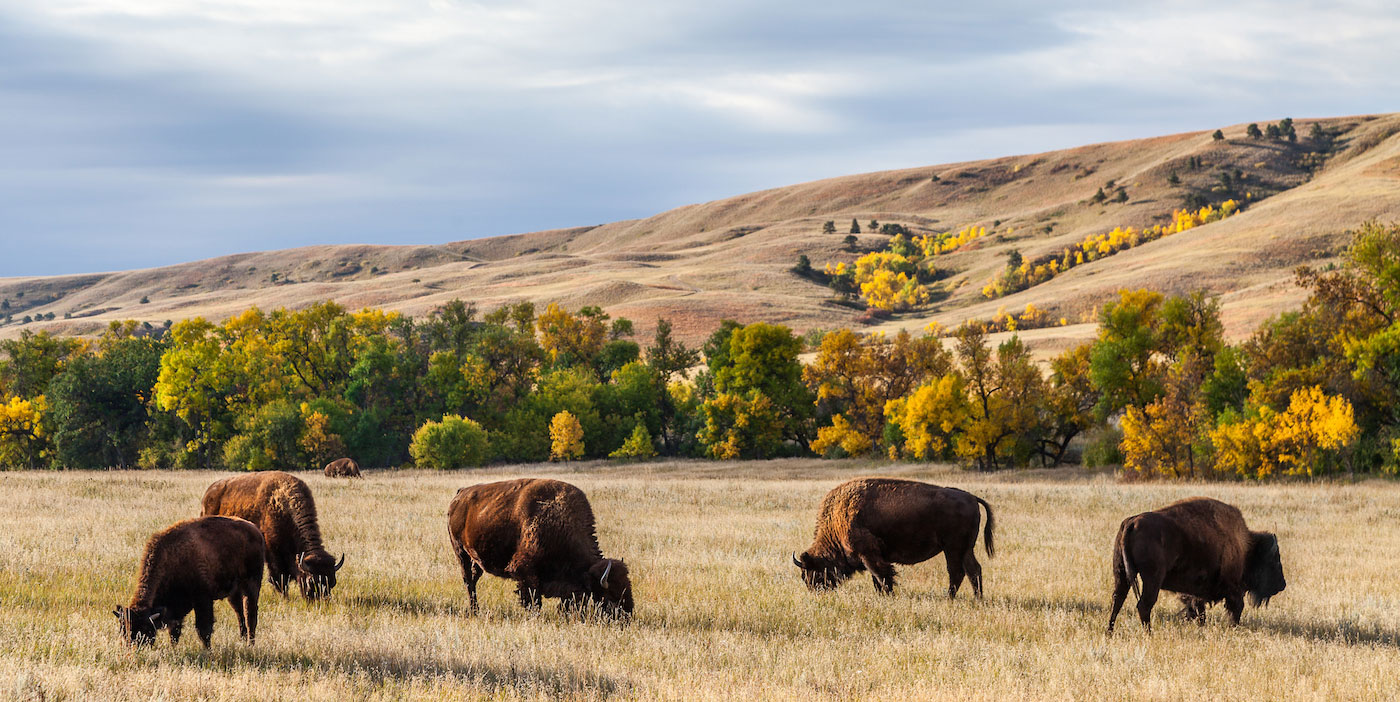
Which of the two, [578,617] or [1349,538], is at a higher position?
[578,617]

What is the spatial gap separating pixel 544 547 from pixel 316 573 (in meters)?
3.06

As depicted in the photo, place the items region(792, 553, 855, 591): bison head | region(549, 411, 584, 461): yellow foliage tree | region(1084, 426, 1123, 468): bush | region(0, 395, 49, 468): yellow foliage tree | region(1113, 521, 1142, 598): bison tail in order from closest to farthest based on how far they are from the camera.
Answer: region(1113, 521, 1142, 598): bison tail < region(792, 553, 855, 591): bison head < region(1084, 426, 1123, 468): bush < region(0, 395, 49, 468): yellow foliage tree < region(549, 411, 584, 461): yellow foliage tree

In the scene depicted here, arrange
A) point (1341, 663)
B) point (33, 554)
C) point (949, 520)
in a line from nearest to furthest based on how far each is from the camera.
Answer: point (1341, 663)
point (949, 520)
point (33, 554)

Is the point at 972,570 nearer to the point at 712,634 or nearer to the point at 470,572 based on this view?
the point at 712,634

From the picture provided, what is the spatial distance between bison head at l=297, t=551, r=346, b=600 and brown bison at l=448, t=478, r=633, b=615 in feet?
5.55

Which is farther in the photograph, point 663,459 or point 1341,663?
point 663,459

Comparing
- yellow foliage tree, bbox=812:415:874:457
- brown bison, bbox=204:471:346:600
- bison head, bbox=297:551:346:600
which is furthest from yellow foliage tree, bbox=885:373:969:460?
bison head, bbox=297:551:346:600

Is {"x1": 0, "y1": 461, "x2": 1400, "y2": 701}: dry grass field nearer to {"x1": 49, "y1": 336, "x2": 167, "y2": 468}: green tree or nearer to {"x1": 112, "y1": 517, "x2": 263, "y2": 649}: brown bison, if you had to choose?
{"x1": 112, "y1": 517, "x2": 263, "y2": 649}: brown bison

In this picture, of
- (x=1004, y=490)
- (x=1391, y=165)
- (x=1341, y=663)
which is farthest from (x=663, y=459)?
(x=1391, y=165)

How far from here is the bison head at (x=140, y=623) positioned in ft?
29.9

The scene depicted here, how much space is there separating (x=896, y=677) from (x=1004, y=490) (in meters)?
25.6

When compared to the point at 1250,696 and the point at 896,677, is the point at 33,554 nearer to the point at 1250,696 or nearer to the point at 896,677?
the point at 896,677

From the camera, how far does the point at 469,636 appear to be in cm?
1033

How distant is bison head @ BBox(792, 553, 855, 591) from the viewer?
1403cm
